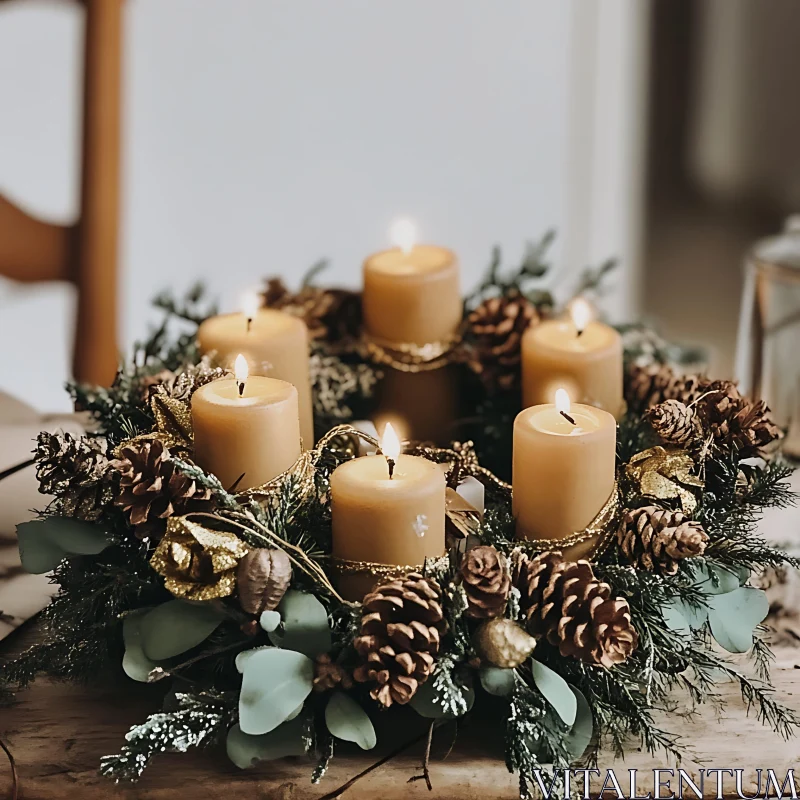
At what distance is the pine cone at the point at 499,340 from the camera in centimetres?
89

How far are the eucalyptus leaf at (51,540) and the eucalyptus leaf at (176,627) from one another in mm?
60

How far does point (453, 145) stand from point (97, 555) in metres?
1.69

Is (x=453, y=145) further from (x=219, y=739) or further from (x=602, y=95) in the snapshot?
(x=219, y=739)

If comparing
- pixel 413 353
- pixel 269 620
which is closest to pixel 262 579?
pixel 269 620

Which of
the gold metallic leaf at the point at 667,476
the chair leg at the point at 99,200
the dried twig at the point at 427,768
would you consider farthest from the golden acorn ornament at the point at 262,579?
the chair leg at the point at 99,200

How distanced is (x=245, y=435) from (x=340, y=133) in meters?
1.62

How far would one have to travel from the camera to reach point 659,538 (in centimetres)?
60

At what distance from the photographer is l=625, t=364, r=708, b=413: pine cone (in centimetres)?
79

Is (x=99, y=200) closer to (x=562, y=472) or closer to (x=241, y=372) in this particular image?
(x=241, y=372)

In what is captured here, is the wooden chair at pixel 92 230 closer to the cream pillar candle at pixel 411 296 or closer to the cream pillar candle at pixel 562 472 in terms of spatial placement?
the cream pillar candle at pixel 411 296

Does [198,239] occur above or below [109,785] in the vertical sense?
above

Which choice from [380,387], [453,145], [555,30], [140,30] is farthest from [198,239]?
[380,387]

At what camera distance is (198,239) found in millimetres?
2184

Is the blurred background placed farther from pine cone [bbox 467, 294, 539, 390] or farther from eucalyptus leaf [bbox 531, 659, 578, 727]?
eucalyptus leaf [bbox 531, 659, 578, 727]
